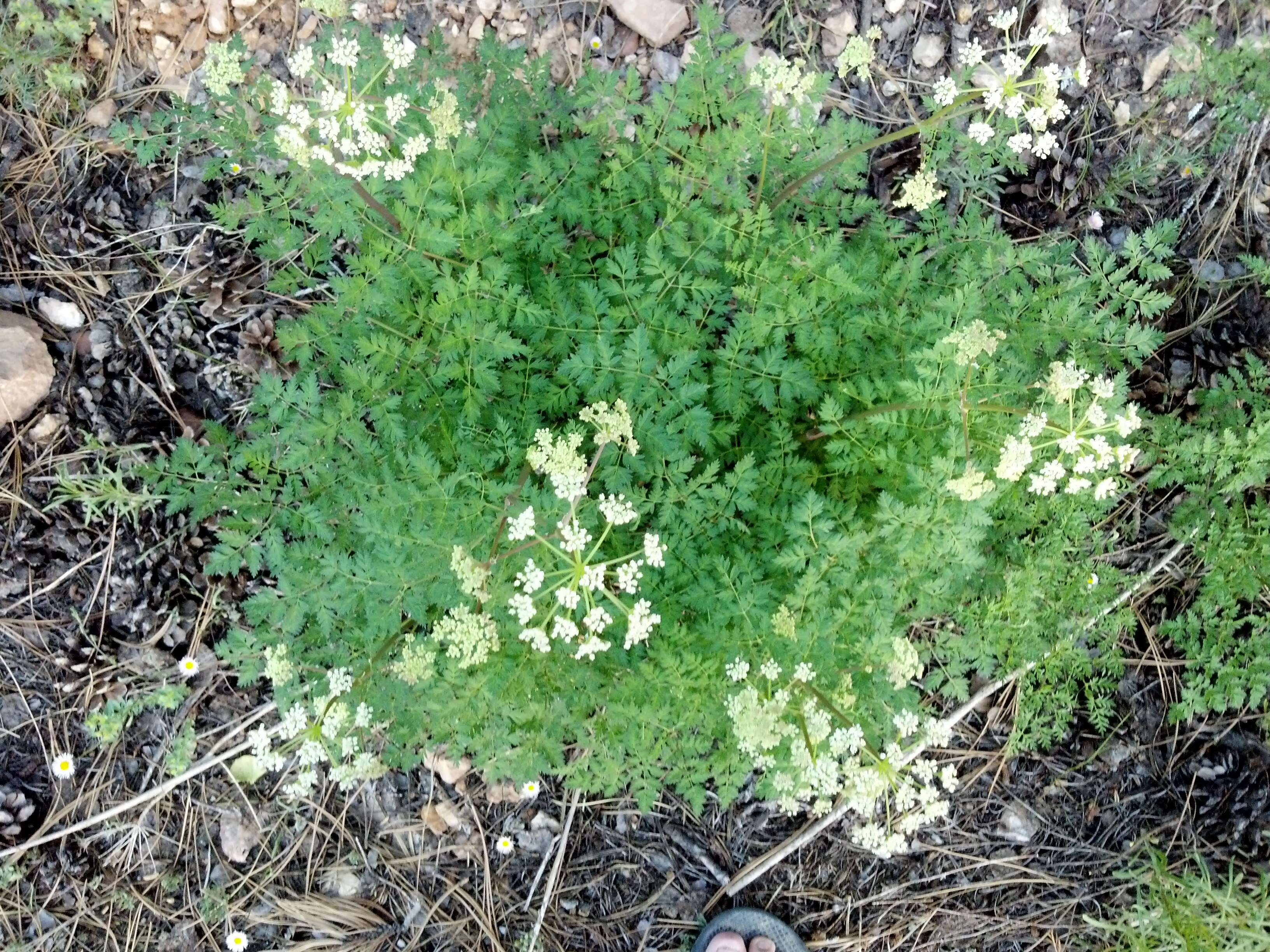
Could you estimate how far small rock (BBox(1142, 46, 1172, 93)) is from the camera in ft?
15.4

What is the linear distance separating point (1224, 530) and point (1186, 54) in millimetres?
2395

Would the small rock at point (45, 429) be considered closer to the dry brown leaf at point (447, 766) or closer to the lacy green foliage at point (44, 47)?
the lacy green foliage at point (44, 47)

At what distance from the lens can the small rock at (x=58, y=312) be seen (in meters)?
4.44

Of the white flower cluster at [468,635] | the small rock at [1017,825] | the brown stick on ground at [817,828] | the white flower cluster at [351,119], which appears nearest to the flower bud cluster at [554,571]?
the white flower cluster at [468,635]

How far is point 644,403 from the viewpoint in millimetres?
3410

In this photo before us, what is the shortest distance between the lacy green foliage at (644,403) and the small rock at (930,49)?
1374 mm

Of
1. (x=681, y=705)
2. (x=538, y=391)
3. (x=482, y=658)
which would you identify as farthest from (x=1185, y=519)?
(x=482, y=658)

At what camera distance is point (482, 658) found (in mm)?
Answer: 2820

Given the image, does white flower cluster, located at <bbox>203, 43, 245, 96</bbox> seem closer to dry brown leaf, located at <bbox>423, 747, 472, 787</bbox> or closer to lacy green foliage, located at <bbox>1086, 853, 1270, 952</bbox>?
dry brown leaf, located at <bbox>423, 747, 472, 787</bbox>

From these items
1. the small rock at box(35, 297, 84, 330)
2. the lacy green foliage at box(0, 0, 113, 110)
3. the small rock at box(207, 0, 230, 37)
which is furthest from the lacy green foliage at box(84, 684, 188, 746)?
the small rock at box(207, 0, 230, 37)

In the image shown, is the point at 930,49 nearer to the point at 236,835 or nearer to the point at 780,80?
the point at 780,80

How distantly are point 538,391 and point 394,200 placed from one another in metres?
0.89

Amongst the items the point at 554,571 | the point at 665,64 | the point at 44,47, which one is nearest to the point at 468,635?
the point at 554,571

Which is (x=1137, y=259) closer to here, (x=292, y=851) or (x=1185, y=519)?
(x=1185, y=519)
